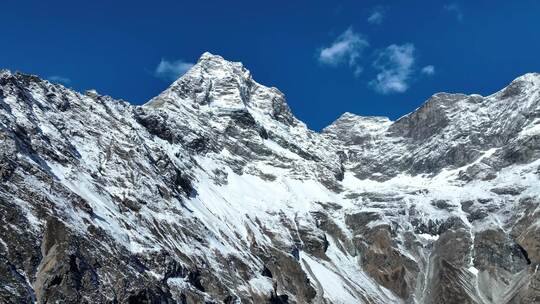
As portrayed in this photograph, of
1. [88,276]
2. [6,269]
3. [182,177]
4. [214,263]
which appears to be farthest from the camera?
[182,177]

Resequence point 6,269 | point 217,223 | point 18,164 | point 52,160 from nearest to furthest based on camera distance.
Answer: point 6,269 → point 18,164 → point 52,160 → point 217,223

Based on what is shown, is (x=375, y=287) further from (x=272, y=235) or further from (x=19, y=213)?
(x=19, y=213)

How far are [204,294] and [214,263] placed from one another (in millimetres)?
20009

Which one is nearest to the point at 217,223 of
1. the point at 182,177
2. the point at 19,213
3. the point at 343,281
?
the point at 182,177

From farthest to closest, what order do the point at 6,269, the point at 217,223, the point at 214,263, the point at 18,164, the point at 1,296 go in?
the point at 217,223 → the point at 214,263 → the point at 18,164 → the point at 6,269 → the point at 1,296

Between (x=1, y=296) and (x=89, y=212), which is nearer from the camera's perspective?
(x=1, y=296)

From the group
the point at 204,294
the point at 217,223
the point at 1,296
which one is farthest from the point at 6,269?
the point at 217,223

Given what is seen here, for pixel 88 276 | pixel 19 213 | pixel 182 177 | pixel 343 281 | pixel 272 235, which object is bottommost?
pixel 88 276

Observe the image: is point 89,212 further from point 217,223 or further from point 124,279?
point 217,223

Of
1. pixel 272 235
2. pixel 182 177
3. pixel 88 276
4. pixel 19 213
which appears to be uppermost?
pixel 182 177

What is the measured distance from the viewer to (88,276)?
3814 inches

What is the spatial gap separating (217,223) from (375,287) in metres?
48.0

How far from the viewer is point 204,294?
411 ft

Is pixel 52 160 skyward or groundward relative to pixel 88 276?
skyward
